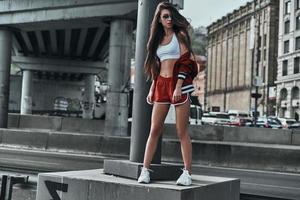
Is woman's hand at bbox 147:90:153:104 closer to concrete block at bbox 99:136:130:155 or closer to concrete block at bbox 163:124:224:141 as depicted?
concrete block at bbox 99:136:130:155

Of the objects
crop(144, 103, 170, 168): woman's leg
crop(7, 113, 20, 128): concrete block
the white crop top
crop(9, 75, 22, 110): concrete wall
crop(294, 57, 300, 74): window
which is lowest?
crop(144, 103, 170, 168): woman's leg

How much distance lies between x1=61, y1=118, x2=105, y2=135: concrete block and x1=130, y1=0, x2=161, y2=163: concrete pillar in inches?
925

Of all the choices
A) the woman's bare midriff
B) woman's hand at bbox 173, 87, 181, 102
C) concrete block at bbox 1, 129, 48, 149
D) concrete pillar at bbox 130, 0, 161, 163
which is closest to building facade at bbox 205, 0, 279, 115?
concrete block at bbox 1, 129, 48, 149

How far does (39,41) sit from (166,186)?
41.0 meters

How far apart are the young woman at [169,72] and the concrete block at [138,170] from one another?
147 millimetres

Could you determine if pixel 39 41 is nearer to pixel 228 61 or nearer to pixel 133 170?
pixel 133 170

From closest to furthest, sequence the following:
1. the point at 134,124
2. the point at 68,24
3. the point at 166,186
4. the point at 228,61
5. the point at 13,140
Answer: the point at 166,186 < the point at 134,124 < the point at 13,140 < the point at 68,24 < the point at 228,61

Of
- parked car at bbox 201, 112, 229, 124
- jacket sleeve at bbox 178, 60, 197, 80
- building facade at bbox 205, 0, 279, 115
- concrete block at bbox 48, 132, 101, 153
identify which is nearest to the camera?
jacket sleeve at bbox 178, 60, 197, 80

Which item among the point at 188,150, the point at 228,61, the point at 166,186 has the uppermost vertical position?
the point at 228,61

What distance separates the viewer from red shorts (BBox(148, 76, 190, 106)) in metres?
5.49

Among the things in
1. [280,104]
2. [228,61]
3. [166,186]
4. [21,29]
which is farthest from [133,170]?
[228,61]

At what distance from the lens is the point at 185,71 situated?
5.51 meters

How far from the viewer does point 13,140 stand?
21.4 metres

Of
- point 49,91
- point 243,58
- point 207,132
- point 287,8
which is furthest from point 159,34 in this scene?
point 243,58
